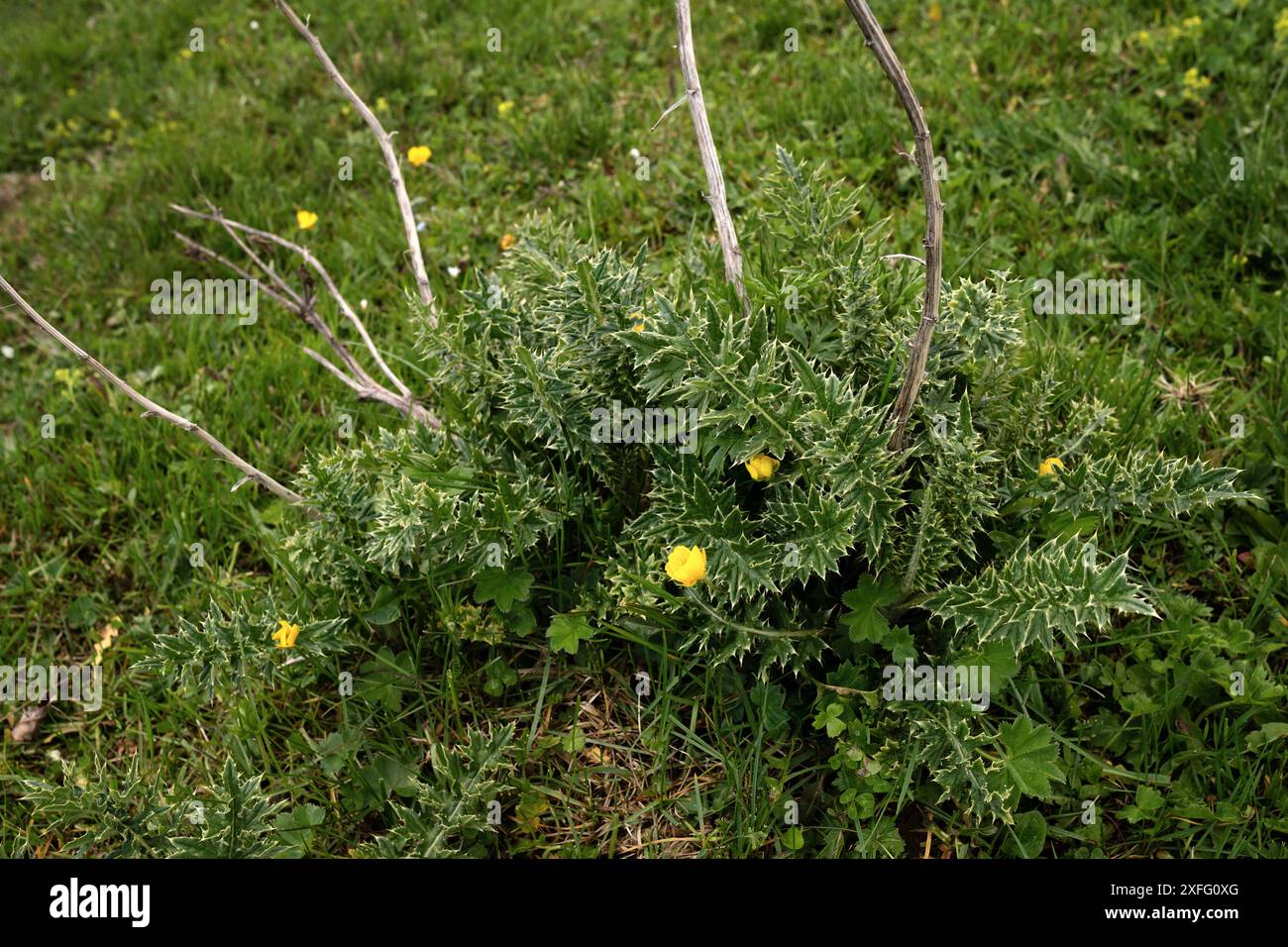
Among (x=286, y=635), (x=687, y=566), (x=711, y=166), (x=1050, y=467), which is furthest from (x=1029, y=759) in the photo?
(x=286, y=635)

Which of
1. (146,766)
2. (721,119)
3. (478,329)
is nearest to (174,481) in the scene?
(146,766)

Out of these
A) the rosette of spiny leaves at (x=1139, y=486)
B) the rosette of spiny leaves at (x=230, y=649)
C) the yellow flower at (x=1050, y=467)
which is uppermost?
the yellow flower at (x=1050, y=467)

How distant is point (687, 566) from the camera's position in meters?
2.02

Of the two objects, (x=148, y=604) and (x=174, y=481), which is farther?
(x=174, y=481)

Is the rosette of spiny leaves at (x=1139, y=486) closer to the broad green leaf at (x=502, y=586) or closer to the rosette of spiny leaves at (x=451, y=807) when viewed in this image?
the broad green leaf at (x=502, y=586)

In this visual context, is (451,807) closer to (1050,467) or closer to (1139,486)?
(1050,467)

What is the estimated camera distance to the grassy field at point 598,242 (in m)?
2.31

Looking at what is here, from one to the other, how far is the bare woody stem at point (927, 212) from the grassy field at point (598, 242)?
78 centimetres

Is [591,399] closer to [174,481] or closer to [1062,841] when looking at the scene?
[1062,841]

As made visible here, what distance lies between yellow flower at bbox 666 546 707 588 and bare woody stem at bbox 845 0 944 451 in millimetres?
478

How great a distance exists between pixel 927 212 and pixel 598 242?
2.12m

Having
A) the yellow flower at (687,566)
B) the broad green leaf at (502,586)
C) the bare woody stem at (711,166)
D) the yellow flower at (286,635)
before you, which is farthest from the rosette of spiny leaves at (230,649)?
the bare woody stem at (711,166)

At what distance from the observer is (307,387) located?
348 cm

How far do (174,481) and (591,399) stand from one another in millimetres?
1683
